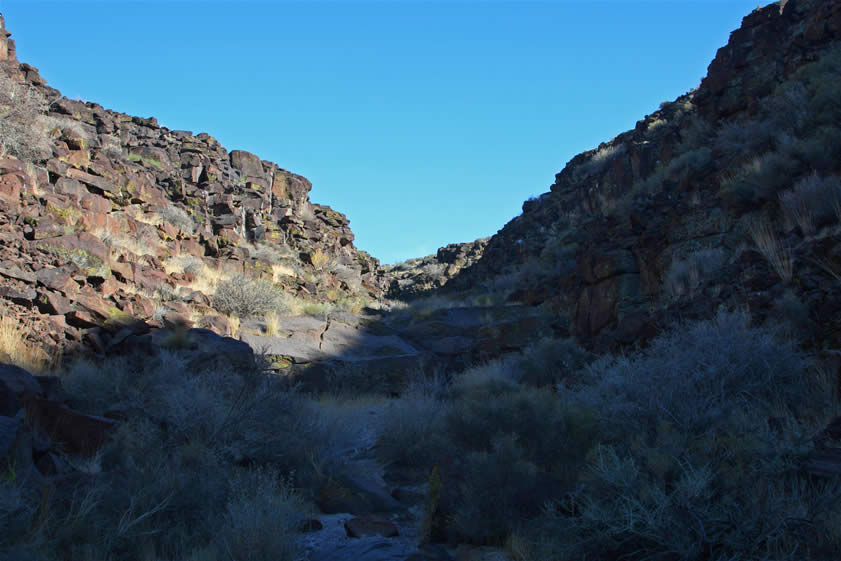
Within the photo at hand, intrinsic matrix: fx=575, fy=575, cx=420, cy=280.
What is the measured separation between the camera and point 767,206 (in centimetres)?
838

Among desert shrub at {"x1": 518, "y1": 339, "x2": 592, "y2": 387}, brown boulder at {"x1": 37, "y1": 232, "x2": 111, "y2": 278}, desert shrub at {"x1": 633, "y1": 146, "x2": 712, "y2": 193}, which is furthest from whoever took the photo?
desert shrub at {"x1": 633, "y1": 146, "x2": 712, "y2": 193}

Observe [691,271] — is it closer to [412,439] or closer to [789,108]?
[789,108]

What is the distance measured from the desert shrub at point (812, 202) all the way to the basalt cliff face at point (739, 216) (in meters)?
0.01

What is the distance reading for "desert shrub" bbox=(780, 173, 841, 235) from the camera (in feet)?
22.2

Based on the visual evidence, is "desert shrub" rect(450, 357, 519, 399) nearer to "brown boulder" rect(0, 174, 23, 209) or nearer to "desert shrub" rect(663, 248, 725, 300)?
"desert shrub" rect(663, 248, 725, 300)

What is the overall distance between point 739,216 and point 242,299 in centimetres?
1112

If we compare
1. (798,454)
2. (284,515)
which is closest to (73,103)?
(284,515)

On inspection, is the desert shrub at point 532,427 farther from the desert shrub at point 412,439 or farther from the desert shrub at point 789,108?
the desert shrub at point 789,108

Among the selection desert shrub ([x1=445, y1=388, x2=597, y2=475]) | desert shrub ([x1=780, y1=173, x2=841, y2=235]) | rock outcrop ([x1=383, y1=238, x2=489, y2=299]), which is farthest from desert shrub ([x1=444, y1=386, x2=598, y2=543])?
rock outcrop ([x1=383, y1=238, x2=489, y2=299])

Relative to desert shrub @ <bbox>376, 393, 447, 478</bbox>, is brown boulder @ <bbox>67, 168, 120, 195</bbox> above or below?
above

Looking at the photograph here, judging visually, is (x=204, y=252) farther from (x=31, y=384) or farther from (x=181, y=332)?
(x=31, y=384)

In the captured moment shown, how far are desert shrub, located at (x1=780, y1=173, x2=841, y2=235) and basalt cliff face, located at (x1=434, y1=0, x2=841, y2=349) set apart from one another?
0.01m

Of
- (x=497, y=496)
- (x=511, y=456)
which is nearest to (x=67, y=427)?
(x=497, y=496)

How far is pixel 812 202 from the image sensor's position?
23.0 ft
